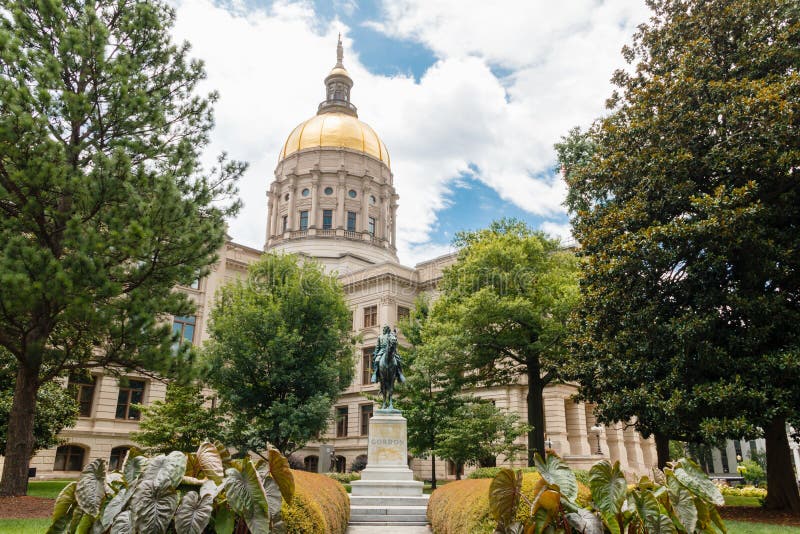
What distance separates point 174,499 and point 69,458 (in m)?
35.9

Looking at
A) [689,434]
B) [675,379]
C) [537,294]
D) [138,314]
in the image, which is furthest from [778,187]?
[138,314]

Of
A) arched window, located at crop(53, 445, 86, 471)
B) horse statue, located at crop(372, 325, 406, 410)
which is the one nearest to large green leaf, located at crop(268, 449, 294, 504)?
horse statue, located at crop(372, 325, 406, 410)

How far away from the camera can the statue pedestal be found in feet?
49.6

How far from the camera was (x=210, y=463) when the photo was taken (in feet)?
20.6

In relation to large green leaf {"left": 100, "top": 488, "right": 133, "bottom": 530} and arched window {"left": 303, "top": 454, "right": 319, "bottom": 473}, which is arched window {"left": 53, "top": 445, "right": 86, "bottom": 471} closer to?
arched window {"left": 303, "top": 454, "right": 319, "bottom": 473}

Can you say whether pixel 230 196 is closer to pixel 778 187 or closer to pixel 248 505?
pixel 248 505

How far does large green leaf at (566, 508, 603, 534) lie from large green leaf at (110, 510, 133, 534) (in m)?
4.30

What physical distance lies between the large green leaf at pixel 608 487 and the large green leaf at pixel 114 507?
4661mm

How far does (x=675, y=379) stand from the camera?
1602 centimetres

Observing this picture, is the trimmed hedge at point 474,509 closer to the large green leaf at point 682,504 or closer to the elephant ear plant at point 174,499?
the large green leaf at point 682,504

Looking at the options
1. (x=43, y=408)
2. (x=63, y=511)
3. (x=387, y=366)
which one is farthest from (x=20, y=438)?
(x=63, y=511)

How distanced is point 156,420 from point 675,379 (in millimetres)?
21681

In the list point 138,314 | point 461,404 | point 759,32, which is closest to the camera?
point 138,314

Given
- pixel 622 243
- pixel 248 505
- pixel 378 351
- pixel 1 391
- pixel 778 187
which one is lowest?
pixel 248 505
